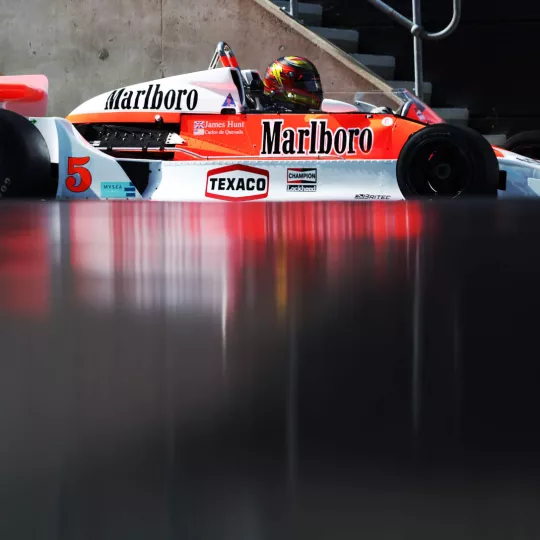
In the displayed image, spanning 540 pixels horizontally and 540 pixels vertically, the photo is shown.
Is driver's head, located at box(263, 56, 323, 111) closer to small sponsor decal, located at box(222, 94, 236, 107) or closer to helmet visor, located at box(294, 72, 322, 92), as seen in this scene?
helmet visor, located at box(294, 72, 322, 92)

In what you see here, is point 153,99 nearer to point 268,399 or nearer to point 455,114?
point 455,114

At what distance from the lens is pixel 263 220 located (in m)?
3.05

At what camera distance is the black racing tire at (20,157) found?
4473 millimetres

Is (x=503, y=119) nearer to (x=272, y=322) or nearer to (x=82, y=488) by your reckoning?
(x=272, y=322)

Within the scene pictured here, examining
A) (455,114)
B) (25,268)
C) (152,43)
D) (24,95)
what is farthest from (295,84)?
(25,268)

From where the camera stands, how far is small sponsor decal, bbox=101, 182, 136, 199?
471 cm

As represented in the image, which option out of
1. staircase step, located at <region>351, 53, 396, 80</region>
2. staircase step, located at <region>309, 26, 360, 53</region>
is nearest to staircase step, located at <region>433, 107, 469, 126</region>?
staircase step, located at <region>351, 53, 396, 80</region>

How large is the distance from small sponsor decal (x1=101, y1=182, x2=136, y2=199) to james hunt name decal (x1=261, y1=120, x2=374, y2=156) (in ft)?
2.33

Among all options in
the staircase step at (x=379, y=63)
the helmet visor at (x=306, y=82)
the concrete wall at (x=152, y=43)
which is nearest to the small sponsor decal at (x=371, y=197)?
the helmet visor at (x=306, y=82)

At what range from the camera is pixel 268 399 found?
778 millimetres

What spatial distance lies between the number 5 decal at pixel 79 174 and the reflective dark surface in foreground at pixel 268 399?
2.97 meters

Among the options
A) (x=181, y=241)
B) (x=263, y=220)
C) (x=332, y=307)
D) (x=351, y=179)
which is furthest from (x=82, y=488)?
(x=351, y=179)

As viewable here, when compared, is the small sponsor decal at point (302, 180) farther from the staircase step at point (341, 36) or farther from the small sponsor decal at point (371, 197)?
the staircase step at point (341, 36)

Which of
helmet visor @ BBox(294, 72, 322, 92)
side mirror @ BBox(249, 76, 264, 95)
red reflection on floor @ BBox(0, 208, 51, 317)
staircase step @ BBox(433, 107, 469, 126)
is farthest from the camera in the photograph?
staircase step @ BBox(433, 107, 469, 126)
